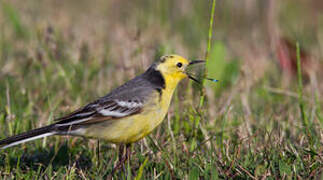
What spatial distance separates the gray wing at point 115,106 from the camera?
13.1 ft

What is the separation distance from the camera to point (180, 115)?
193 inches

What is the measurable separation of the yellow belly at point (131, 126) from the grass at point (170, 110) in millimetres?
204

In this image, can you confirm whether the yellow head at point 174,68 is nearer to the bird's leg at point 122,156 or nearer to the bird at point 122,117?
the bird at point 122,117

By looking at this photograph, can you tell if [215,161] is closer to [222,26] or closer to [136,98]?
[136,98]

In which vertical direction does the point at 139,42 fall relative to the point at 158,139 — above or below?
above

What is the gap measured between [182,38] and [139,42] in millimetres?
2505

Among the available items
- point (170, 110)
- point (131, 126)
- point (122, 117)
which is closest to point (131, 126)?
point (131, 126)

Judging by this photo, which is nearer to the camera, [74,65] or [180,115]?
[180,115]

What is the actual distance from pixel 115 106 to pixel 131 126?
0.26 meters

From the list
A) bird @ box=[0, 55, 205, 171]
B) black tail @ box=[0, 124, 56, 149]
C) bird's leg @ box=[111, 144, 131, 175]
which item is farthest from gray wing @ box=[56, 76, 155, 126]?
bird's leg @ box=[111, 144, 131, 175]

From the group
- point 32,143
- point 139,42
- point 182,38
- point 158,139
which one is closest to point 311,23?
point 182,38

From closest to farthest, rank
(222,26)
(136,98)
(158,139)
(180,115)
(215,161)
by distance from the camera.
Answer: (215,161) → (136,98) → (158,139) → (180,115) → (222,26)

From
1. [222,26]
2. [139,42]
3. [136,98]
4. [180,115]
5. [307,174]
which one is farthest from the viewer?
[222,26]

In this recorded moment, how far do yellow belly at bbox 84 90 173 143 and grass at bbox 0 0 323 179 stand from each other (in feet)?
0.67
